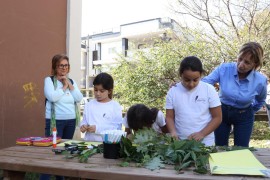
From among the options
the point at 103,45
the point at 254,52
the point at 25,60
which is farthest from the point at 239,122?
the point at 103,45

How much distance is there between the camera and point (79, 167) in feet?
5.87

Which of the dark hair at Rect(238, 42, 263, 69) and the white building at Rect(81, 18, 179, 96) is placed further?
the white building at Rect(81, 18, 179, 96)

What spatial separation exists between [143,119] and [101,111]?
464 mm

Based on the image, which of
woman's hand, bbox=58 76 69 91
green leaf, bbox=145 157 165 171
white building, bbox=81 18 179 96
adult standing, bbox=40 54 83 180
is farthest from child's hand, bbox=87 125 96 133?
white building, bbox=81 18 179 96

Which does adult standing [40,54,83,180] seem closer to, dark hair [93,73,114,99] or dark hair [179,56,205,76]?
dark hair [93,73,114,99]

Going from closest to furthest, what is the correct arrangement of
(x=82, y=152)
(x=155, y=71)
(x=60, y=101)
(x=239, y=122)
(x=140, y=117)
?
(x=82, y=152) → (x=140, y=117) → (x=239, y=122) → (x=60, y=101) → (x=155, y=71)

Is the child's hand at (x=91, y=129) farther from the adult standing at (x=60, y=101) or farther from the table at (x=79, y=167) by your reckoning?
the adult standing at (x=60, y=101)

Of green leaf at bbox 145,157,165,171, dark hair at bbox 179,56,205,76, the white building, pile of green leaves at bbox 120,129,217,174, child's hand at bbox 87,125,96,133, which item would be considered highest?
the white building

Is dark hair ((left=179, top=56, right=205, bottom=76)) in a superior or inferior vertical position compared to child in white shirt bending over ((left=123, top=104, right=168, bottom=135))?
superior

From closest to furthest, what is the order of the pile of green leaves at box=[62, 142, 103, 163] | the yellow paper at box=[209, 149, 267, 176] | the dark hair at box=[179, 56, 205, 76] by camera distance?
the yellow paper at box=[209, 149, 267, 176]
the pile of green leaves at box=[62, 142, 103, 163]
the dark hair at box=[179, 56, 205, 76]

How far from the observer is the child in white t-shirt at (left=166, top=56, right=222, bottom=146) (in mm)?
2479

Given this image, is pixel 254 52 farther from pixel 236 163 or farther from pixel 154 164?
pixel 154 164

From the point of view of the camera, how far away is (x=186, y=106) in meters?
2.56

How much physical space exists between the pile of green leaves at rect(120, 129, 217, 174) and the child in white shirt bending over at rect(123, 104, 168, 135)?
63 centimetres
